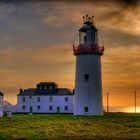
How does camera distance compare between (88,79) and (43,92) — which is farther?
(43,92)

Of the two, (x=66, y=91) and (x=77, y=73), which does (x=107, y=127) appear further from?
(x=66, y=91)

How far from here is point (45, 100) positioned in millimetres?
87375

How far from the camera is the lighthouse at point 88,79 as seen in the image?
188 ft

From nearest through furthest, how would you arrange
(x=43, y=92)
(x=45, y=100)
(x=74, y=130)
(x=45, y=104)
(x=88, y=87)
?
(x=74, y=130) < (x=88, y=87) < (x=45, y=104) < (x=45, y=100) < (x=43, y=92)

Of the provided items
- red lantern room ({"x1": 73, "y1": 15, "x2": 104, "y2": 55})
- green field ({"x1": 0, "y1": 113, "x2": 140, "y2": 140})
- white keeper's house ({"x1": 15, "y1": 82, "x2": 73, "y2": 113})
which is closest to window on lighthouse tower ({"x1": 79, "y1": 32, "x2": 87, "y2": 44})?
red lantern room ({"x1": 73, "y1": 15, "x2": 104, "y2": 55})

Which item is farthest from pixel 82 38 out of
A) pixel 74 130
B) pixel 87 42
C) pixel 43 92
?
pixel 43 92

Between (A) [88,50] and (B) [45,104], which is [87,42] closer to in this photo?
(A) [88,50]

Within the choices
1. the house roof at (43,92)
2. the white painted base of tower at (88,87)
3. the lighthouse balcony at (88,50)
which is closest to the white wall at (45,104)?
the house roof at (43,92)

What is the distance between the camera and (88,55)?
2270 inches

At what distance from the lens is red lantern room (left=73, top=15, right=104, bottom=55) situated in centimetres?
5781

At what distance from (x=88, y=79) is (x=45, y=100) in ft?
102

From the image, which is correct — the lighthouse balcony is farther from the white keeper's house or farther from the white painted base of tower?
the white keeper's house

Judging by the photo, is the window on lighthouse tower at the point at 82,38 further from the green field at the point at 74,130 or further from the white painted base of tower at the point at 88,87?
the green field at the point at 74,130

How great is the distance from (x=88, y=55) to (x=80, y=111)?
6.41 meters
